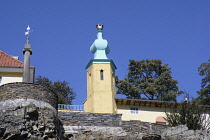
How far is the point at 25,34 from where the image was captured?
30.0 m

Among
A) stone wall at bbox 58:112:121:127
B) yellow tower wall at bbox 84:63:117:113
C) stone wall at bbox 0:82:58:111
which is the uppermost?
yellow tower wall at bbox 84:63:117:113

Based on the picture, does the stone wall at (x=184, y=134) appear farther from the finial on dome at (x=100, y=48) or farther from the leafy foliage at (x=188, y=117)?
the finial on dome at (x=100, y=48)

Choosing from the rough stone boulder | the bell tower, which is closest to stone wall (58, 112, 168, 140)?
the rough stone boulder

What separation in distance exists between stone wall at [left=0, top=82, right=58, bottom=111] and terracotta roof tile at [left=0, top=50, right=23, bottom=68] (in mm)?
10078

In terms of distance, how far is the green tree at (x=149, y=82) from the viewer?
42656mm

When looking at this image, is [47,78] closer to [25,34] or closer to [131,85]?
[131,85]

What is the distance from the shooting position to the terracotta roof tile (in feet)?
103

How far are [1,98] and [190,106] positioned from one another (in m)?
11.1

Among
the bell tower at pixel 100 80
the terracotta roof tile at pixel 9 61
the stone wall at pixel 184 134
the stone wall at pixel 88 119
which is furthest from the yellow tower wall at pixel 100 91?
the stone wall at pixel 184 134

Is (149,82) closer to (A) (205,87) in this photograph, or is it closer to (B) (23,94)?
(A) (205,87)

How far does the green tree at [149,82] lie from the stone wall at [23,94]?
21808mm

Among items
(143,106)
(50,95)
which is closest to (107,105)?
(143,106)

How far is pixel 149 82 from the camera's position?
145 feet

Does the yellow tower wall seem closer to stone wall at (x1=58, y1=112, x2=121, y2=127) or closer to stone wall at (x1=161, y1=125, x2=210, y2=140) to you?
stone wall at (x1=58, y1=112, x2=121, y2=127)
